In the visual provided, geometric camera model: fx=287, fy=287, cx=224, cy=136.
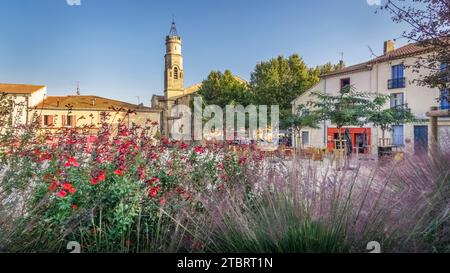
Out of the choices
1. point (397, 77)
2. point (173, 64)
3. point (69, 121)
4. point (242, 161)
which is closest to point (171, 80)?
point (173, 64)

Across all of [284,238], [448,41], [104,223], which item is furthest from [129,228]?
[448,41]

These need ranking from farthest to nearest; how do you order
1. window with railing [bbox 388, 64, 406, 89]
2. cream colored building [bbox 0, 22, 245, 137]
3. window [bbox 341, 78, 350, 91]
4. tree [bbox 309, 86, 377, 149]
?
window [bbox 341, 78, 350, 91]
tree [bbox 309, 86, 377, 149]
window with railing [bbox 388, 64, 406, 89]
cream colored building [bbox 0, 22, 245, 137]

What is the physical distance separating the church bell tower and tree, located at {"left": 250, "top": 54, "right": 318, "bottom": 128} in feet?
36.7

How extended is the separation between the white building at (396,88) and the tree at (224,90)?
7.04 metres

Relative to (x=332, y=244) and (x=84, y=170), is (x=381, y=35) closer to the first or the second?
(x=332, y=244)

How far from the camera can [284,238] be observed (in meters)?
1.40

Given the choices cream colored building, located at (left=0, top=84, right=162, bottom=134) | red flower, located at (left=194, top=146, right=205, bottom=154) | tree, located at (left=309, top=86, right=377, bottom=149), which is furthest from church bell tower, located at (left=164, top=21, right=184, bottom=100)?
tree, located at (left=309, top=86, right=377, bottom=149)

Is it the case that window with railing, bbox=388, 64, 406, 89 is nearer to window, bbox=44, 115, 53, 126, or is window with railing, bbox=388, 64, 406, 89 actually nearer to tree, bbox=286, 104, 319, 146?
tree, bbox=286, 104, 319, 146

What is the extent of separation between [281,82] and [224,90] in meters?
4.21

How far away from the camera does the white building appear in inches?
156

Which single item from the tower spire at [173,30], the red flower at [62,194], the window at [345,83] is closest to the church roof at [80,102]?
the tower spire at [173,30]

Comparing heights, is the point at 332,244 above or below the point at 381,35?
below

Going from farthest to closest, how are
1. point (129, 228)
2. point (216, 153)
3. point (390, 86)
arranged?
point (390, 86) < point (216, 153) < point (129, 228)
